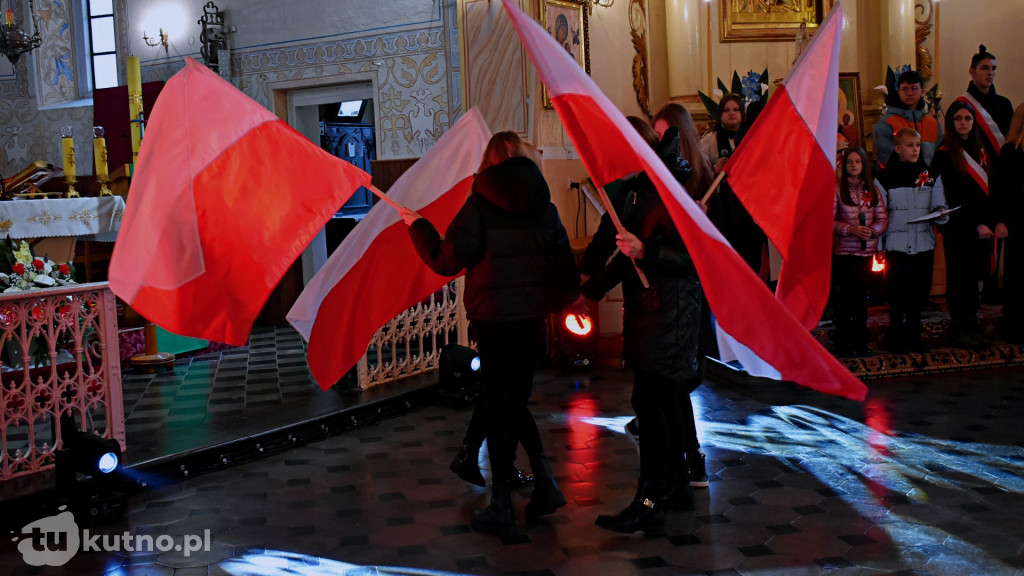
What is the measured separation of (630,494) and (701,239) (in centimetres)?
165

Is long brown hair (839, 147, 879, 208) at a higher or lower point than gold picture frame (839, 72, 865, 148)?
lower

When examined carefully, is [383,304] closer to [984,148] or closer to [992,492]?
[992,492]

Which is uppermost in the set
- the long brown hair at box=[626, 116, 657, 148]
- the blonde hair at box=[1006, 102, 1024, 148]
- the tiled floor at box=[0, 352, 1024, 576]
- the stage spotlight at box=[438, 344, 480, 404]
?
the blonde hair at box=[1006, 102, 1024, 148]

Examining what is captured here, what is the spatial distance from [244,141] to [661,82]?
23.5 ft

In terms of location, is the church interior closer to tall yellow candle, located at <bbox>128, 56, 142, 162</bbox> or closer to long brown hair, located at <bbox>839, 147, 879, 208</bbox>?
tall yellow candle, located at <bbox>128, 56, 142, 162</bbox>

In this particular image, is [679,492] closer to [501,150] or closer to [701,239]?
[701,239]

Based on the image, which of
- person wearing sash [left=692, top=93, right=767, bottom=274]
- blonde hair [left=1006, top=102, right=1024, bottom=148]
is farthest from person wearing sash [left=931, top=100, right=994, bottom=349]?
person wearing sash [left=692, top=93, right=767, bottom=274]

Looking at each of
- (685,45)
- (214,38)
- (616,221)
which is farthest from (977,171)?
(214,38)

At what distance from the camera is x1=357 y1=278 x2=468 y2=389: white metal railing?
681 cm

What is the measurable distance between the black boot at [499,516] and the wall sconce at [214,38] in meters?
7.84

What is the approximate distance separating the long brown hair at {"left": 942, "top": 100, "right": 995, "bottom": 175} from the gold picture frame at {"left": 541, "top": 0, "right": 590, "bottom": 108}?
3.25 metres

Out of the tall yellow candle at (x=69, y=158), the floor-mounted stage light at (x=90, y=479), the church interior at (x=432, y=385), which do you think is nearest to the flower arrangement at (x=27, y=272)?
the church interior at (x=432, y=385)

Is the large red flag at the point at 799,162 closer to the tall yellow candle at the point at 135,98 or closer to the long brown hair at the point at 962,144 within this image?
the long brown hair at the point at 962,144

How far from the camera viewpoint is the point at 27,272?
568cm
